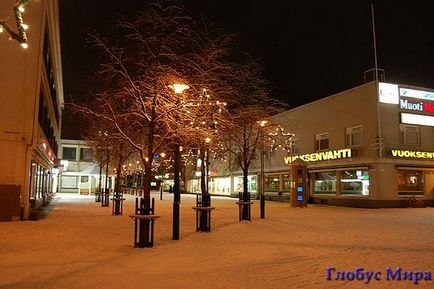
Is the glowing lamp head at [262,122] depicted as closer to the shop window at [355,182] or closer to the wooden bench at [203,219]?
the wooden bench at [203,219]

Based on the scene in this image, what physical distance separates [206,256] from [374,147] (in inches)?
895

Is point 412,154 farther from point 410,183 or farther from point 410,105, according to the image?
point 410,105

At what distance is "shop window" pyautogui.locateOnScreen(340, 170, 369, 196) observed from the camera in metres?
30.6

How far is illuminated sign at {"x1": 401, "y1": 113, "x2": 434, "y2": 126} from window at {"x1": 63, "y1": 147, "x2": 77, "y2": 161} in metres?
43.6

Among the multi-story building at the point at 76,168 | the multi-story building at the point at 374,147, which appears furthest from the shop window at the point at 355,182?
the multi-story building at the point at 76,168

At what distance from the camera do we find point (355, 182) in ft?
104

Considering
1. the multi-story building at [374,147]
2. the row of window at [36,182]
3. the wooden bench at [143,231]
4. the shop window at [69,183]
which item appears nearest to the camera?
the wooden bench at [143,231]

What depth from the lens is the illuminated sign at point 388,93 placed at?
30.4 meters

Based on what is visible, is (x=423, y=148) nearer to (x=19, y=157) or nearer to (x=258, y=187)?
(x=258, y=187)

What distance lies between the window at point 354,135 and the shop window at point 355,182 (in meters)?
2.12

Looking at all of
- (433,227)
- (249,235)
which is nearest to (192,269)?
(249,235)

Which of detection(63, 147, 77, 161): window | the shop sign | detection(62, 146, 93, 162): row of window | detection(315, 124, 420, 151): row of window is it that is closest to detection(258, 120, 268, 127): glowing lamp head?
detection(315, 124, 420, 151): row of window

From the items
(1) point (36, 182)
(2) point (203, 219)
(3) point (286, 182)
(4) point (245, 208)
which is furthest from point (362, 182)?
(1) point (36, 182)

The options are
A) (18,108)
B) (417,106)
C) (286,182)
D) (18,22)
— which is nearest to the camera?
(18,22)
